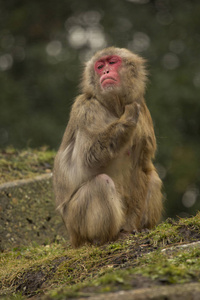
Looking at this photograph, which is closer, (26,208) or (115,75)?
(115,75)

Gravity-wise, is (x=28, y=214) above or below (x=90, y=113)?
below

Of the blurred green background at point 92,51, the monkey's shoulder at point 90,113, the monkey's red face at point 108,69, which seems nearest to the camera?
the monkey's shoulder at point 90,113

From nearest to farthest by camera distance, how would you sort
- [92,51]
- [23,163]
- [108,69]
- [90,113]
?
[90,113] < [108,69] < [23,163] < [92,51]

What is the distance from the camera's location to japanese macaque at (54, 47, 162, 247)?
20.1ft

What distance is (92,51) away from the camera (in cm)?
1523

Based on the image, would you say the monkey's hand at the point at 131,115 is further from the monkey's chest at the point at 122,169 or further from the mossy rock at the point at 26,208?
the mossy rock at the point at 26,208

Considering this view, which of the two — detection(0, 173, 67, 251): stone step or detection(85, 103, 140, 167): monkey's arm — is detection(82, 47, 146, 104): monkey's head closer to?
detection(85, 103, 140, 167): monkey's arm

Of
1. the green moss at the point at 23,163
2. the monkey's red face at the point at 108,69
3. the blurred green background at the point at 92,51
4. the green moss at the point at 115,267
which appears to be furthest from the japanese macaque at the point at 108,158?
the blurred green background at the point at 92,51

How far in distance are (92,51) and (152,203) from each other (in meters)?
9.04

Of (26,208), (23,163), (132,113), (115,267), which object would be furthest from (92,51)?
(115,267)

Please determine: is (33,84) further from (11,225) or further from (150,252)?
(150,252)

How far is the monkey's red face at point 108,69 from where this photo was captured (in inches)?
256

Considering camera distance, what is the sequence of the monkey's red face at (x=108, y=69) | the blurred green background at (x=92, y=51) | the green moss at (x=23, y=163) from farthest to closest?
the blurred green background at (x=92, y=51)
the green moss at (x=23, y=163)
the monkey's red face at (x=108, y=69)

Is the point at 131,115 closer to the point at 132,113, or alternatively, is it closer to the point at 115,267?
the point at 132,113
